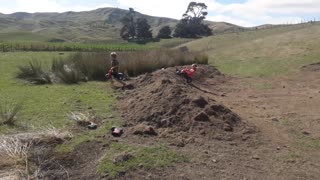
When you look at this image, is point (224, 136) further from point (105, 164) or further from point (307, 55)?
point (307, 55)

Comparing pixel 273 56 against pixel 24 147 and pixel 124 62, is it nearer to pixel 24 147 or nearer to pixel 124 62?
pixel 124 62

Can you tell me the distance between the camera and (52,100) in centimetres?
1370

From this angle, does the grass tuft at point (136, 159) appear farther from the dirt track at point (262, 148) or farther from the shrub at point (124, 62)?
the shrub at point (124, 62)

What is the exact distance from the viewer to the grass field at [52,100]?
10773 millimetres

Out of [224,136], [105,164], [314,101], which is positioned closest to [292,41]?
[314,101]

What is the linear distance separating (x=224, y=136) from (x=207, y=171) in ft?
6.55

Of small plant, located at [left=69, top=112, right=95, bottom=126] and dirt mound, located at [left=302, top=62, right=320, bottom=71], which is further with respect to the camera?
dirt mound, located at [left=302, top=62, right=320, bottom=71]

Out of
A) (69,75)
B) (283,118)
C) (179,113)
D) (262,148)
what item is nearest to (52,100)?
(69,75)

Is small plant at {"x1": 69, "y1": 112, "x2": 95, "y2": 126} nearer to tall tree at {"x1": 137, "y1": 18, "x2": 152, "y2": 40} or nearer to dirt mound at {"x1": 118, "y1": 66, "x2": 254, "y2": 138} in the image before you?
dirt mound at {"x1": 118, "y1": 66, "x2": 254, "y2": 138}

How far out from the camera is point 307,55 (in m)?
27.5

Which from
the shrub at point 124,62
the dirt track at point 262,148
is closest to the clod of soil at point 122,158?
the dirt track at point 262,148

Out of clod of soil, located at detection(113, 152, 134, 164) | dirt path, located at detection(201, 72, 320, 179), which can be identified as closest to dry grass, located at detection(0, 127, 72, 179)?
clod of soil, located at detection(113, 152, 134, 164)

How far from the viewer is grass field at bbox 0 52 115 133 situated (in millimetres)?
10773

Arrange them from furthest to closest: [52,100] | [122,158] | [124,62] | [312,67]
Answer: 1. [312,67]
2. [124,62]
3. [52,100]
4. [122,158]
